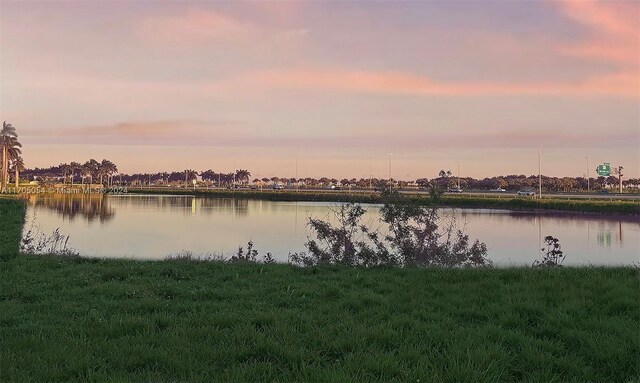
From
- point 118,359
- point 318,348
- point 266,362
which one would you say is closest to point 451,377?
point 318,348

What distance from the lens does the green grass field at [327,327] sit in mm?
5078

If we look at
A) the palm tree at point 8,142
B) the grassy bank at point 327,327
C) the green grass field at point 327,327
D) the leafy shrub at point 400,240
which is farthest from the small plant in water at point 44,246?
the palm tree at point 8,142

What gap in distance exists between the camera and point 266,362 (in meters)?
5.26

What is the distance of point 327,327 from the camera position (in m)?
6.47

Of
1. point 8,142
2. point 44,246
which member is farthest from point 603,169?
point 8,142

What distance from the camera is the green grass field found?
5078 mm

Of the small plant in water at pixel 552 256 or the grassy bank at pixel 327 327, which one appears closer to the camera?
the grassy bank at pixel 327 327

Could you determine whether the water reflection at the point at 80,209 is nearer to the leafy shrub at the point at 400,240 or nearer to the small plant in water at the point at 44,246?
the small plant in water at the point at 44,246

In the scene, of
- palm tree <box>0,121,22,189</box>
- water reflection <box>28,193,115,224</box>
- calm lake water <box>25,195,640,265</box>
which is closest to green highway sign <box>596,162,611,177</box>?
calm lake water <box>25,195,640,265</box>

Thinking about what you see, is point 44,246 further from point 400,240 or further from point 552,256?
point 552,256

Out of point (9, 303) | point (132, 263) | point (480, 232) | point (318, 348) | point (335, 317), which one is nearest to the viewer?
point (318, 348)

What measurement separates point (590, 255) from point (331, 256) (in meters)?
16.8

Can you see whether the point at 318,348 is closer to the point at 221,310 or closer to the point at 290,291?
the point at 221,310

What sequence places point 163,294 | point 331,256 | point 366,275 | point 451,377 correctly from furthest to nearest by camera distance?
point 331,256 < point 366,275 < point 163,294 < point 451,377
